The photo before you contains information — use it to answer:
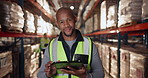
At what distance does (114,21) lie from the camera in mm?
3105

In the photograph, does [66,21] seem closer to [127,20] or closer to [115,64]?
[127,20]

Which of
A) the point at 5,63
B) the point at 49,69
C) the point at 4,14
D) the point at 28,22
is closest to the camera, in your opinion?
the point at 49,69

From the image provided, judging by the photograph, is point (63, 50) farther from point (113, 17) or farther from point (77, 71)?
point (113, 17)

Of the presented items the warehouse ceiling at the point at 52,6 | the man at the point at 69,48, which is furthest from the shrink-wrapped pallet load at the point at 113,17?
the man at the point at 69,48

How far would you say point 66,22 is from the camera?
1.82m

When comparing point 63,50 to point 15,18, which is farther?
point 15,18

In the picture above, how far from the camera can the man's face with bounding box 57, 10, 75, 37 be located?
5.98 ft

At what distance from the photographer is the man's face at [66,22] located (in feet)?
5.98

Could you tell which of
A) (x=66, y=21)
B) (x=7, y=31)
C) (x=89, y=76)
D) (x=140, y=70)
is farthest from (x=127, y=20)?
(x=7, y=31)

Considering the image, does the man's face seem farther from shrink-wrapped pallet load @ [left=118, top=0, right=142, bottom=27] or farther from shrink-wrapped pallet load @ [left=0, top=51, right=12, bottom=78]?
shrink-wrapped pallet load @ [left=0, top=51, right=12, bottom=78]

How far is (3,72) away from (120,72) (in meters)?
2.11

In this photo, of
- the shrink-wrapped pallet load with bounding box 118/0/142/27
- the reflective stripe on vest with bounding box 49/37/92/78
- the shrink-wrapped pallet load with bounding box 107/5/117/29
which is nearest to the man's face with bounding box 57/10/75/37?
the reflective stripe on vest with bounding box 49/37/92/78

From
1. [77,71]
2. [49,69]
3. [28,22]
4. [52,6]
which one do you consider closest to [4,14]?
[28,22]

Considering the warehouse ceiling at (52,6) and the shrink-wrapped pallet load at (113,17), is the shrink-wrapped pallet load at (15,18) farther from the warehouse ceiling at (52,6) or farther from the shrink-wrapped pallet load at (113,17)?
the shrink-wrapped pallet load at (113,17)
